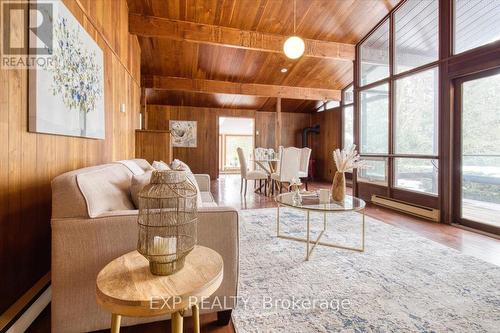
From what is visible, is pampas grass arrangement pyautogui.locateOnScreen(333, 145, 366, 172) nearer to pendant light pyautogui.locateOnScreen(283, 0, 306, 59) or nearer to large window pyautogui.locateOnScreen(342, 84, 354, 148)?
pendant light pyautogui.locateOnScreen(283, 0, 306, 59)

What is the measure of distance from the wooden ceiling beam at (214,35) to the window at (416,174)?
242 centimetres

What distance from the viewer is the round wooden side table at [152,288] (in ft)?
2.64

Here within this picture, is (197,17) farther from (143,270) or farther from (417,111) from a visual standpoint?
(143,270)

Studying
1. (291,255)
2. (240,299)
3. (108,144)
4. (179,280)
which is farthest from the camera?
(108,144)

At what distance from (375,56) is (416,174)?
2285 mm

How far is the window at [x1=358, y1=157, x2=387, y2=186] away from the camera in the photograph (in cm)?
444

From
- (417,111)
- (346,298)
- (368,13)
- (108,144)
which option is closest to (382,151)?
(417,111)

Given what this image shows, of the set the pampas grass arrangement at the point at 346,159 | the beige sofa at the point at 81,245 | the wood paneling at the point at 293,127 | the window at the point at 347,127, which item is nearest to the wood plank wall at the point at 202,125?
the wood paneling at the point at 293,127

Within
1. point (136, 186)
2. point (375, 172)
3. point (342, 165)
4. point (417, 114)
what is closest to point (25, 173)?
point (136, 186)

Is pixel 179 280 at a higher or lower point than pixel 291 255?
higher

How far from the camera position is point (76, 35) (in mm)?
1880

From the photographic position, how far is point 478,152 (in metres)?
3.10

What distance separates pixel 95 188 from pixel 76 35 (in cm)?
133
